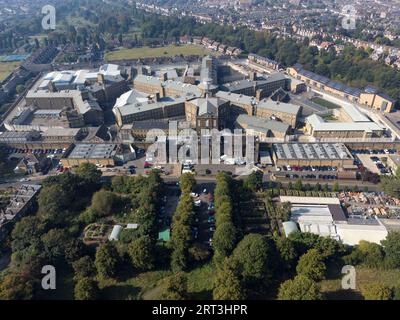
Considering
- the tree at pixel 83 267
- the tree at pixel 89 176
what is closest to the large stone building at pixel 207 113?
the tree at pixel 89 176

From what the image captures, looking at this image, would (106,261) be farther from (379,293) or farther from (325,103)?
(325,103)

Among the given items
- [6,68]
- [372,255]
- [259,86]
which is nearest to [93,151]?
[259,86]

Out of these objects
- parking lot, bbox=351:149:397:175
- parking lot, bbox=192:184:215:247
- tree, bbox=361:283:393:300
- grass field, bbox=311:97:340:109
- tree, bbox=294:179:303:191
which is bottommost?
parking lot, bbox=192:184:215:247

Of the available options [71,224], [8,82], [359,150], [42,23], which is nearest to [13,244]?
[71,224]

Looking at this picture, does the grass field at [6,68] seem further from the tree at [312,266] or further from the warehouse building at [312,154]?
the tree at [312,266]

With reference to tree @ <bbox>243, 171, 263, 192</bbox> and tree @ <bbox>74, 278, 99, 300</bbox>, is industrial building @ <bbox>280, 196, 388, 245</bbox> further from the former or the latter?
tree @ <bbox>74, 278, 99, 300</bbox>

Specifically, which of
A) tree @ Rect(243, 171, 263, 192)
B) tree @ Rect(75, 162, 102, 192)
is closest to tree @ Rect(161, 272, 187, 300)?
tree @ Rect(243, 171, 263, 192)

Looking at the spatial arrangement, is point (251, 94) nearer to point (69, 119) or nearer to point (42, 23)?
point (69, 119)
